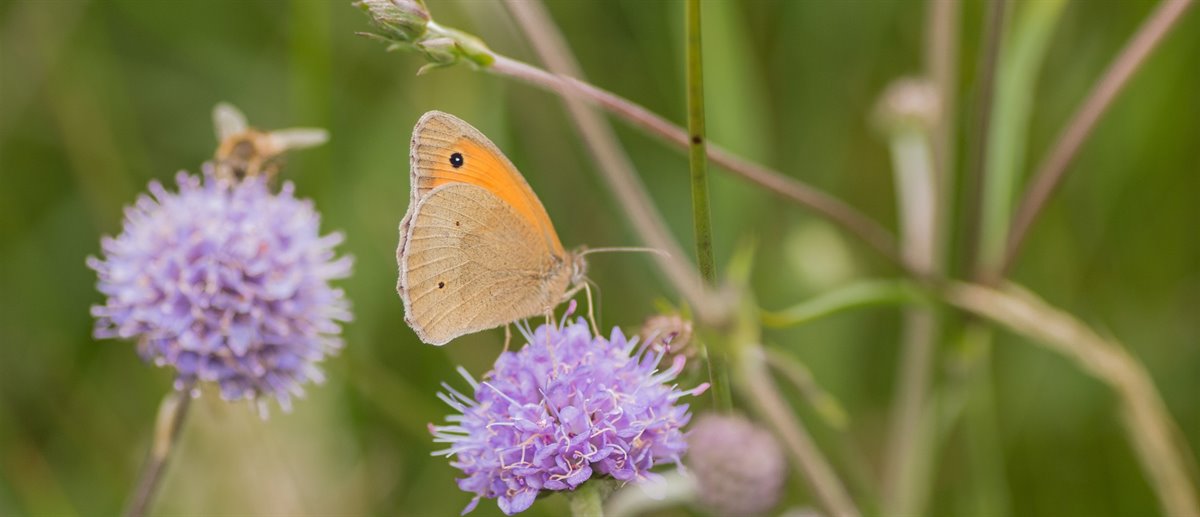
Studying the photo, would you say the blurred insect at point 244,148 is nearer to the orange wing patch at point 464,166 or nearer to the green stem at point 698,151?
the orange wing patch at point 464,166

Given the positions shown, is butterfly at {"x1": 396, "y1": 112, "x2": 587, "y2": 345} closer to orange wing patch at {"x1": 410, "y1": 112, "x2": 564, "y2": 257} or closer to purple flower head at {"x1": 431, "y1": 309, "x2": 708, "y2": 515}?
orange wing patch at {"x1": 410, "y1": 112, "x2": 564, "y2": 257}

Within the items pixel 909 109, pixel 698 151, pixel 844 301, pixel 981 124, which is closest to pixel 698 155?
pixel 698 151

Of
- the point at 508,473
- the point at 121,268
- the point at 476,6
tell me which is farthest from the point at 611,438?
the point at 476,6

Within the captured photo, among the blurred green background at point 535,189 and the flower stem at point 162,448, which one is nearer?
the flower stem at point 162,448

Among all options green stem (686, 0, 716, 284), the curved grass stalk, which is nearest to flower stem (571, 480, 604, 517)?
green stem (686, 0, 716, 284)

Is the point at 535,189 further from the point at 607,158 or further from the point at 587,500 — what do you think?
the point at 587,500

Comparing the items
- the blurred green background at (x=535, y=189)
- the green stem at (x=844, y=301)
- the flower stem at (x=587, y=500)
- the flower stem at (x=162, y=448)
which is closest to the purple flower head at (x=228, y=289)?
the flower stem at (x=162, y=448)

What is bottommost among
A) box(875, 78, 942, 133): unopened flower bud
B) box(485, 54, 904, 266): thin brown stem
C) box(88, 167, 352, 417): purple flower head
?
box(88, 167, 352, 417): purple flower head
